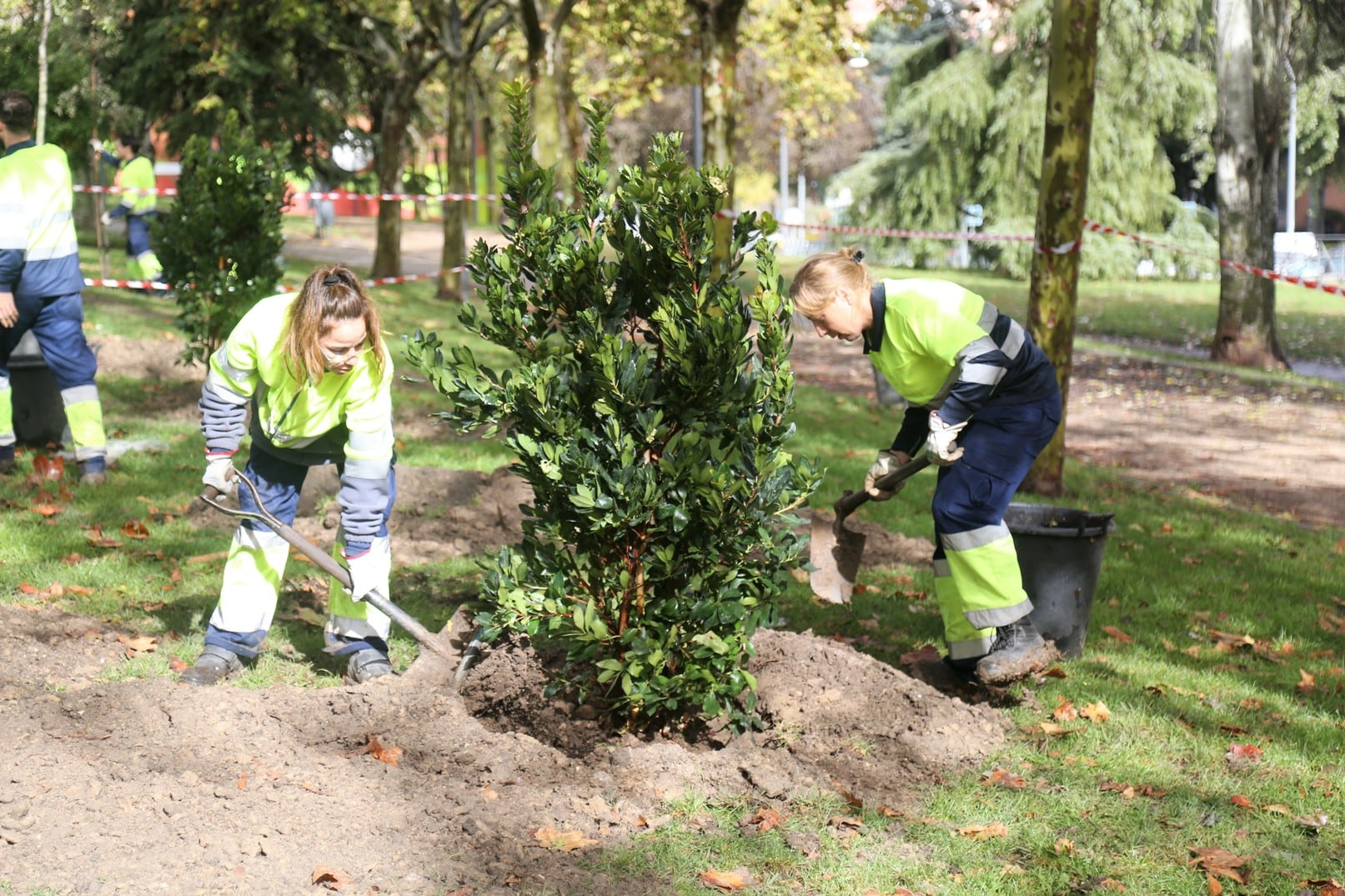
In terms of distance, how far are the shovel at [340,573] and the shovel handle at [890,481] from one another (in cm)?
158

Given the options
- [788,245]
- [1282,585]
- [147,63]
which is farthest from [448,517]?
[788,245]

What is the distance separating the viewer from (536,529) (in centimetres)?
409

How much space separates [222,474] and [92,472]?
330 centimetres

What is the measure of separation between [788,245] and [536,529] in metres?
36.9

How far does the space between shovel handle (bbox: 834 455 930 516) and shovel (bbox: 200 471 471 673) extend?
1583 mm

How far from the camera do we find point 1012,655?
15.3ft

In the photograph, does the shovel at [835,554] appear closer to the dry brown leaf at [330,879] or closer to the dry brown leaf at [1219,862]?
the dry brown leaf at [1219,862]

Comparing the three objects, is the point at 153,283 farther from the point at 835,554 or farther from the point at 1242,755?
the point at 1242,755

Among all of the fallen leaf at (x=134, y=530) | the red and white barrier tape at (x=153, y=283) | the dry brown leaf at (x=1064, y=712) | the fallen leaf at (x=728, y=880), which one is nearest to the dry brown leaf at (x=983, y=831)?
the fallen leaf at (x=728, y=880)

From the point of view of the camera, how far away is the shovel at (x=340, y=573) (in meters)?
4.42

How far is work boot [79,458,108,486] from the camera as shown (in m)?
7.22

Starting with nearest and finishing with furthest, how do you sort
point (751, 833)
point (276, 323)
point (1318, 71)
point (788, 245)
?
1. point (751, 833)
2. point (276, 323)
3. point (1318, 71)
4. point (788, 245)

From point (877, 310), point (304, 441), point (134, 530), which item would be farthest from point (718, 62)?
point (304, 441)

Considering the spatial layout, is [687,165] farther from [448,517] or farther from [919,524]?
[919,524]
